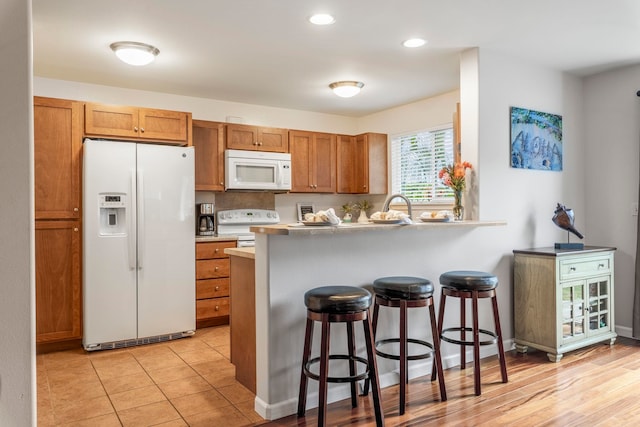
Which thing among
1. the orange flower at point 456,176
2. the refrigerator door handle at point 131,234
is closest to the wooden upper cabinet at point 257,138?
the refrigerator door handle at point 131,234

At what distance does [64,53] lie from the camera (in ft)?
11.8

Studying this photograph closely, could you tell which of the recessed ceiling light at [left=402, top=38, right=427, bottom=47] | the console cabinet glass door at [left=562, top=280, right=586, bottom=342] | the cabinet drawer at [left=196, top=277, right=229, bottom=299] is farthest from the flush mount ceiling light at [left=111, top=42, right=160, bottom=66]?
the console cabinet glass door at [left=562, top=280, right=586, bottom=342]

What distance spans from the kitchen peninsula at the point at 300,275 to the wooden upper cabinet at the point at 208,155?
2.00 meters

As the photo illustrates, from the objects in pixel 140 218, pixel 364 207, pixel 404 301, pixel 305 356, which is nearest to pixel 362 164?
pixel 364 207

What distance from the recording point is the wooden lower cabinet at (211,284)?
176 inches

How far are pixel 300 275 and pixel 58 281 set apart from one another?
96.5 inches

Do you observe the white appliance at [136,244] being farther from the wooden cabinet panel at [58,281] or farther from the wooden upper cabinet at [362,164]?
the wooden upper cabinet at [362,164]

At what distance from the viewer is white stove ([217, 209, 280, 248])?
4922 mm

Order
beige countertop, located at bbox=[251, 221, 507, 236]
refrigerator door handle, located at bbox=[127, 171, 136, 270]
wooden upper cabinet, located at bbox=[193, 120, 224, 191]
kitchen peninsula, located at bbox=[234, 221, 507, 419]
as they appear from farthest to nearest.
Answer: wooden upper cabinet, located at bbox=[193, 120, 224, 191] → refrigerator door handle, located at bbox=[127, 171, 136, 270] → kitchen peninsula, located at bbox=[234, 221, 507, 419] → beige countertop, located at bbox=[251, 221, 507, 236]

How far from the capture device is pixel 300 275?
8.77 ft

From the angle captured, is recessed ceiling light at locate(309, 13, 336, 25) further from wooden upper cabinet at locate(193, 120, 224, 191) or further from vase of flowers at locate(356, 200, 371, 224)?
vase of flowers at locate(356, 200, 371, 224)

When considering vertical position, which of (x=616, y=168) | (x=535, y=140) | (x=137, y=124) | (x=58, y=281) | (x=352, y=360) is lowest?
(x=352, y=360)

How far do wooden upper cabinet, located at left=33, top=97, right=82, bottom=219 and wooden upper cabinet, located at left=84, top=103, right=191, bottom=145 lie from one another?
0.39 ft

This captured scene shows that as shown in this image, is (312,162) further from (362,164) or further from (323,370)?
(323,370)
